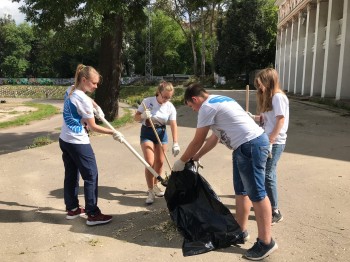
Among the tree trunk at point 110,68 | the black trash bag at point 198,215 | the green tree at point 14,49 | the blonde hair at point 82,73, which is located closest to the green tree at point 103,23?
the tree trunk at point 110,68

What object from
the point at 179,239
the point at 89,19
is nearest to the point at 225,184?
the point at 179,239

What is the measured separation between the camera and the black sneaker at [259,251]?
3543mm

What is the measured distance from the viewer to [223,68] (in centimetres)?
4338

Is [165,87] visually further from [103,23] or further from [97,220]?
[103,23]

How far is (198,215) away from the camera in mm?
3814

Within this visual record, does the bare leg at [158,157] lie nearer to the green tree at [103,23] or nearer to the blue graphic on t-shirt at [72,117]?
the blue graphic on t-shirt at [72,117]

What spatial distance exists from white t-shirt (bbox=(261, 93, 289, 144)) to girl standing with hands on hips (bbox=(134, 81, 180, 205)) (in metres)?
1.29

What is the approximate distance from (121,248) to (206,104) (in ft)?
5.73

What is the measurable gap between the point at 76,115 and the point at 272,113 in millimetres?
2203

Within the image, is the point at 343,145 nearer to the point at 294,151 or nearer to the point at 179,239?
A: the point at 294,151

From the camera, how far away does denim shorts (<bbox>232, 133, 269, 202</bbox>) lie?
3.39 meters

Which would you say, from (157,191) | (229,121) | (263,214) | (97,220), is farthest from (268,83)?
(97,220)

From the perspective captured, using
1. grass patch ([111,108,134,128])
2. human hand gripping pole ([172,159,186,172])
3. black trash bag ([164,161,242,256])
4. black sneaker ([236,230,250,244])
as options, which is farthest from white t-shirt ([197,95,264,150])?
grass patch ([111,108,134,128])

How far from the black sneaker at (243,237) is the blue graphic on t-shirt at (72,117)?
2.12 metres
